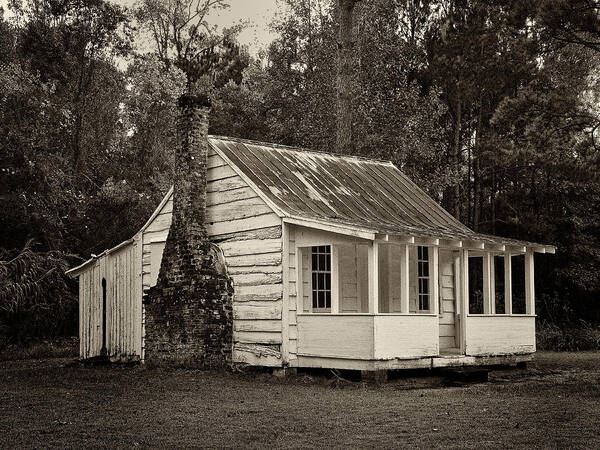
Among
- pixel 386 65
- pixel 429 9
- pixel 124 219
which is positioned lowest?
pixel 124 219

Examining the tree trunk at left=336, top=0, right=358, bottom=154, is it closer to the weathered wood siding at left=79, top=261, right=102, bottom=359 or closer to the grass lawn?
the weathered wood siding at left=79, top=261, right=102, bottom=359

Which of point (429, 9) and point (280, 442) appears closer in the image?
point (280, 442)

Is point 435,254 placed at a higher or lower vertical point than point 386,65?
lower

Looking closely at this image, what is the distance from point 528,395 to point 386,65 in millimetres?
22926

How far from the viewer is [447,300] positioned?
67.6 ft

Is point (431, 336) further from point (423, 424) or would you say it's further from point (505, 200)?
point (505, 200)

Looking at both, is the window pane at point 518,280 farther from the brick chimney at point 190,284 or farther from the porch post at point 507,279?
the brick chimney at point 190,284

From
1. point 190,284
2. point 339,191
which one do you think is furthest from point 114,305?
point 339,191

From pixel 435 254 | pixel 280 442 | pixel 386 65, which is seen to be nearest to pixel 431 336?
pixel 435 254

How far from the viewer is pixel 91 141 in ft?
115

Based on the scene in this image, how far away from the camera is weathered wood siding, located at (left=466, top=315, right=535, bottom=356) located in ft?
61.4

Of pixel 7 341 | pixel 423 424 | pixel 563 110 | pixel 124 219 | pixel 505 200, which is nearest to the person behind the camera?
pixel 423 424

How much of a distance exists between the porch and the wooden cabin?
0.09 ft

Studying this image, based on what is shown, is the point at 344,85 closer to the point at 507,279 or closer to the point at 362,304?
the point at 507,279
